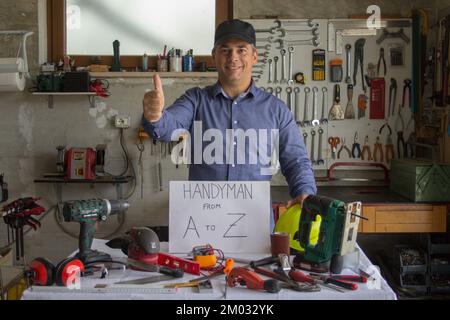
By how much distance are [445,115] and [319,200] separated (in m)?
2.51

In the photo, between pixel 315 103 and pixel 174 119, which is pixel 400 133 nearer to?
pixel 315 103

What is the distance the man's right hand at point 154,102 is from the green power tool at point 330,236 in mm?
661

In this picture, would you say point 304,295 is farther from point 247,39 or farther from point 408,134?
point 408,134

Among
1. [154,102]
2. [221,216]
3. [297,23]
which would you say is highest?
[297,23]

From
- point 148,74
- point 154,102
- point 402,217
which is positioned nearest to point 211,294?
point 154,102

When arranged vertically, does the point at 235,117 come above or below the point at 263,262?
above

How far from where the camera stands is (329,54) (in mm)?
4328

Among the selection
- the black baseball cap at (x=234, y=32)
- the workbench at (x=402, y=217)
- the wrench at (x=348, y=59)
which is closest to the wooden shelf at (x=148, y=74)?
the wrench at (x=348, y=59)

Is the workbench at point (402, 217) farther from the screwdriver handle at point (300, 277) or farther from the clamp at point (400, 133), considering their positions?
the screwdriver handle at point (300, 277)

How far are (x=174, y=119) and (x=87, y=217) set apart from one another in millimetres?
686

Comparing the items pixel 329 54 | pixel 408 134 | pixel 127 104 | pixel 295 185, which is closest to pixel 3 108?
pixel 127 104

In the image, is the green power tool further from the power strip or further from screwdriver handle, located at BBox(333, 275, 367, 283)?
the power strip

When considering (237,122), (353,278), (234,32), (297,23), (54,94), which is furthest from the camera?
(297,23)

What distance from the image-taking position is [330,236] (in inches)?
74.7
